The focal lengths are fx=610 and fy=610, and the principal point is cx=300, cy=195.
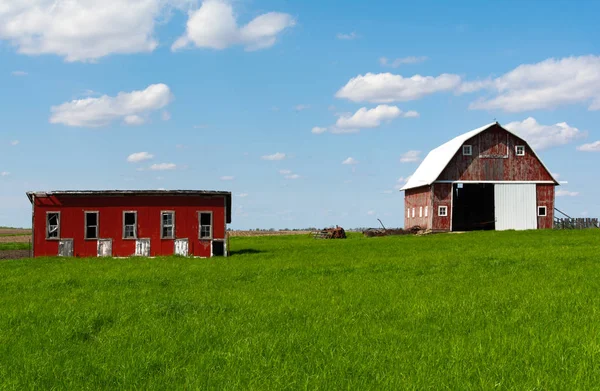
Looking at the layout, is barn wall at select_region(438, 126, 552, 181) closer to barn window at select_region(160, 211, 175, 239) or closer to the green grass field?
barn window at select_region(160, 211, 175, 239)

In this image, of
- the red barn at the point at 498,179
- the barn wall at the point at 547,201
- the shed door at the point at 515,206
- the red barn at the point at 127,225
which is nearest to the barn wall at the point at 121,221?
the red barn at the point at 127,225

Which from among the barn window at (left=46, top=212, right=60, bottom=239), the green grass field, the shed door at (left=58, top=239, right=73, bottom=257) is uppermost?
the barn window at (left=46, top=212, right=60, bottom=239)

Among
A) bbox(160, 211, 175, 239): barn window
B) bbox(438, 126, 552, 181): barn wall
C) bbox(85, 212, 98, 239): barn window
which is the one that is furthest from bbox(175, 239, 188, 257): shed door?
bbox(438, 126, 552, 181): barn wall

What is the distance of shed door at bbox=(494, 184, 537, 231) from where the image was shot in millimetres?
54219

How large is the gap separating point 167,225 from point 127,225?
2.44m

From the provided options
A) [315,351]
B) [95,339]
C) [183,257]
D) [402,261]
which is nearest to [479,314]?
[315,351]

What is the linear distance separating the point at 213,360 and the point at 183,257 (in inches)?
987

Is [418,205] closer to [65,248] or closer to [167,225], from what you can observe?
[167,225]

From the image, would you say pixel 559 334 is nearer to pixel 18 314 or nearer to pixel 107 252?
pixel 18 314

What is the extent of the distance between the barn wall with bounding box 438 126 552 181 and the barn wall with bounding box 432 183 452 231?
2.91 ft

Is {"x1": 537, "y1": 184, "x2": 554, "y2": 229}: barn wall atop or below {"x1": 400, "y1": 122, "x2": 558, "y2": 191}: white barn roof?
below

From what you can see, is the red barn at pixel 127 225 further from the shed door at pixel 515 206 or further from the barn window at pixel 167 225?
the shed door at pixel 515 206

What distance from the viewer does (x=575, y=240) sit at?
122 feet

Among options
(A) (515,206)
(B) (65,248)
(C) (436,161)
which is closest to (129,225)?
(B) (65,248)
